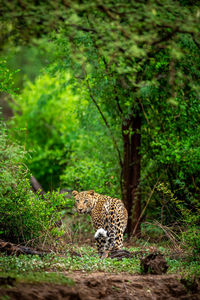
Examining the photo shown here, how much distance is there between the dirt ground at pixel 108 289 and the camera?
18.6 ft

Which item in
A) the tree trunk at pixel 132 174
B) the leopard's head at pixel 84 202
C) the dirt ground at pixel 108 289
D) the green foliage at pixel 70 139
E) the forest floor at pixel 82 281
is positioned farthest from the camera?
the green foliage at pixel 70 139

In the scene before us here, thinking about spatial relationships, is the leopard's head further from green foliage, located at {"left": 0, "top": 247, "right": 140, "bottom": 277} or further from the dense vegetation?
green foliage, located at {"left": 0, "top": 247, "right": 140, "bottom": 277}

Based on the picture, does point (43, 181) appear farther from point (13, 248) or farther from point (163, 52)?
point (13, 248)

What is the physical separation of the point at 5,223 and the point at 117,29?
413cm

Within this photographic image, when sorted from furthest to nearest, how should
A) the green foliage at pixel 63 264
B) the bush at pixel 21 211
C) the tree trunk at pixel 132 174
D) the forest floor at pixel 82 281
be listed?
1. the tree trunk at pixel 132 174
2. the bush at pixel 21 211
3. the green foliage at pixel 63 264
4. the forest floor at pixel 82 281

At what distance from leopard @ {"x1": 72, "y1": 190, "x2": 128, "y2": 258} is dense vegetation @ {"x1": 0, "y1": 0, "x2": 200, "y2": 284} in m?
0.64

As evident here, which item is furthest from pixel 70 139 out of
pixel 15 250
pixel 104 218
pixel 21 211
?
pixel 15 250

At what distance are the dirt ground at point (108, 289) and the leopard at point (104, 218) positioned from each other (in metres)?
2.67

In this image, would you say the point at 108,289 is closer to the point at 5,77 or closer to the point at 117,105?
the point at 5,77

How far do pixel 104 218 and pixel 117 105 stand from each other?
153 inches

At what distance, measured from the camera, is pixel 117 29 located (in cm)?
861

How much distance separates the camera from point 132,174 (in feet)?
45.3

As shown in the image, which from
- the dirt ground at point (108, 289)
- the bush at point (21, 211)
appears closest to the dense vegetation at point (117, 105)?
the bush at point (21, 211)

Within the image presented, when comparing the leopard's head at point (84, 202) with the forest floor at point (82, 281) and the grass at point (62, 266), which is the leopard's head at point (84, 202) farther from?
the forest floor at point (82, 281)
